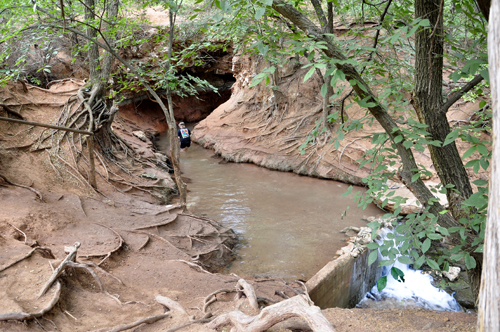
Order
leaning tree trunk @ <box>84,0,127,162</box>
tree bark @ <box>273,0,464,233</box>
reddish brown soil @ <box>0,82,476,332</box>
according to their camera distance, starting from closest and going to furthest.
Answer: tree bark @ <box>273,0,464,233</box> → reddish brown soil @ <box>0,82,476,332</box> → leaning tree trunk @ <box>84,0,127,162</box>

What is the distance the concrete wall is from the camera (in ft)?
16.3

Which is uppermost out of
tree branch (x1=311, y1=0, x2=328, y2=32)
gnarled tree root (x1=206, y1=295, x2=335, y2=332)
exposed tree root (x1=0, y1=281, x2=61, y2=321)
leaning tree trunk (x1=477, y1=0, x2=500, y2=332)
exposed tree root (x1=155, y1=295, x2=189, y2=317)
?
tree branch (x1=311, y1=0, x2=328, y2=32)

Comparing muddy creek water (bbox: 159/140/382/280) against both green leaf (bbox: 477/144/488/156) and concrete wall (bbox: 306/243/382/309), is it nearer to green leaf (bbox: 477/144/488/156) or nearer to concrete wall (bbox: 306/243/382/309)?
concrete wall (bbox: 306/243/382/309)

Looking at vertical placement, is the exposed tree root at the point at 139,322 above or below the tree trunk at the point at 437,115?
Result: below

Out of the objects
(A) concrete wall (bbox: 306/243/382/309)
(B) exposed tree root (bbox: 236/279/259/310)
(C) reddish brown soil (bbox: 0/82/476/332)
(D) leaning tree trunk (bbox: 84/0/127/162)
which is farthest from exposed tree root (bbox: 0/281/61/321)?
(D) leaning tree trunk (bbox: 84/0/127/162)

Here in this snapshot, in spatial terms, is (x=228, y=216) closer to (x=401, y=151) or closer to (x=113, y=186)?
(x=113, y=186)

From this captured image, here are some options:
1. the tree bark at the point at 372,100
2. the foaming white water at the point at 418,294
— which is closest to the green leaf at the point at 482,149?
the tree bark at the point at 372,100

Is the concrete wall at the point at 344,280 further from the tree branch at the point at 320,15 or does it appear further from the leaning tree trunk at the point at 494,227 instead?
the tree branch at the point at 320,15

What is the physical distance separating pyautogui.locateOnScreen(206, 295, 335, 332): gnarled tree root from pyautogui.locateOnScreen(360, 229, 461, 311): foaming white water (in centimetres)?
426

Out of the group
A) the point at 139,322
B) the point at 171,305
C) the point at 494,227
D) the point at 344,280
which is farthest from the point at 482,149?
the point at 344,280

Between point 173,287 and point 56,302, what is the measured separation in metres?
1.56

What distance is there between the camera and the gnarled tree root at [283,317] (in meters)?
2.12

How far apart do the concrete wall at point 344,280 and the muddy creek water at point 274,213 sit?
0.54m

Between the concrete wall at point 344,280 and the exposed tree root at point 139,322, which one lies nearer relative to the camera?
the exposed tree root at point 139,322
